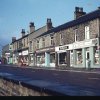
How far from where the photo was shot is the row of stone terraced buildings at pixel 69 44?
3734cm

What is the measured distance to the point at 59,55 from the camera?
4862cm

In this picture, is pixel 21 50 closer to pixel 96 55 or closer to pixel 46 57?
pixel 46 57

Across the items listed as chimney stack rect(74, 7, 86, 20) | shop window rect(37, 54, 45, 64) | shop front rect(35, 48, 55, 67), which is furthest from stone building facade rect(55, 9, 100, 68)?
shop window rect(37, 54, 45, 64)

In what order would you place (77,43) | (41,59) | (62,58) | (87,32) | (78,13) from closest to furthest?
(87,32)
(77,43)
(62,58)
(78,13)
(41,59)

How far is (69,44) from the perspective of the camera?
44594 millimetres

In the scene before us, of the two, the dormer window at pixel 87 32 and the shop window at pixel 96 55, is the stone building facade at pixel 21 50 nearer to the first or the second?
the dormer window at pixel 87 32

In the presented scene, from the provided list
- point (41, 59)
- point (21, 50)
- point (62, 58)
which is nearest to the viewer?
point (62, 58)

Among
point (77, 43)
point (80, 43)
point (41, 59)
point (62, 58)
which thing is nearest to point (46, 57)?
point (41, 59)

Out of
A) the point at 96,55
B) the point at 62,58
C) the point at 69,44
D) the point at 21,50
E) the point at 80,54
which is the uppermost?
the point at 21,50

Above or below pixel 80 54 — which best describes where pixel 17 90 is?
below

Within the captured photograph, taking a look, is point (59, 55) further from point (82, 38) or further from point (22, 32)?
point (22, 32)

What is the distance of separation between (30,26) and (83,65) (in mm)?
33985

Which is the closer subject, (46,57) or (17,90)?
(17,90)

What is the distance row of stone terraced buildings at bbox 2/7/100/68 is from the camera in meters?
37.3
